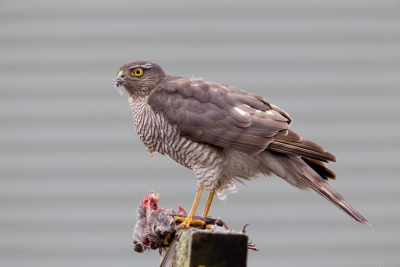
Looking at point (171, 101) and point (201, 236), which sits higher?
point (171, 101)

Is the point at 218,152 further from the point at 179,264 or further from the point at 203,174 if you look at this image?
the point at 179,264

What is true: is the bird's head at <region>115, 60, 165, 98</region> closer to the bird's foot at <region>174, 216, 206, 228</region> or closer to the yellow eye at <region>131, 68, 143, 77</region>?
the yellow eye at <region>131, 68, 143, 77</region>

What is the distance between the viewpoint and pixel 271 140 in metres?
4.24

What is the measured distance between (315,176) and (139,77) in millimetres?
1797

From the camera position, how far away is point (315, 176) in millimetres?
4184

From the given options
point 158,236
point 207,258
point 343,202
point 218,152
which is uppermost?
point 218,152

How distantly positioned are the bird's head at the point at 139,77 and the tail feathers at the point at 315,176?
4.26ft

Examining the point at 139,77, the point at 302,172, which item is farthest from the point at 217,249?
the point at 139,77

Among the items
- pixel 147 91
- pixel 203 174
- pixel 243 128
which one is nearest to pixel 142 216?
pixel 203 174

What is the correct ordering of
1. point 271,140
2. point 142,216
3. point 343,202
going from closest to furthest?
point 142,216 < point 343,202 < point 271,140

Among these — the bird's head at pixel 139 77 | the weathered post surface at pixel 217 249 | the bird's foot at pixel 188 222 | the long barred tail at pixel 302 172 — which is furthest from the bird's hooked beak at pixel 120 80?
the weathered post surface at pixel 217 249

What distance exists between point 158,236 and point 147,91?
1793 mm

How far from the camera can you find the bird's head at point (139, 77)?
481 cm

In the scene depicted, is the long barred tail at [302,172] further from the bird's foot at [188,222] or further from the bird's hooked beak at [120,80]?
the bird's hooked beak at [120,80]
